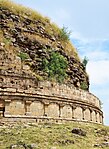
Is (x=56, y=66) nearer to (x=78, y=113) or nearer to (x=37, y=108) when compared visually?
(x=78, y=113)

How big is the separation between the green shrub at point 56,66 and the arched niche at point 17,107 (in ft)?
12.0

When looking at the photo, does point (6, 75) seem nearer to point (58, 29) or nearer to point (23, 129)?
point (23, 129)

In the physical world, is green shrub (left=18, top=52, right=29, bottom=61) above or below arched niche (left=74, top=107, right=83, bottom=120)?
above

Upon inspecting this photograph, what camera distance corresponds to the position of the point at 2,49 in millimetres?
18672

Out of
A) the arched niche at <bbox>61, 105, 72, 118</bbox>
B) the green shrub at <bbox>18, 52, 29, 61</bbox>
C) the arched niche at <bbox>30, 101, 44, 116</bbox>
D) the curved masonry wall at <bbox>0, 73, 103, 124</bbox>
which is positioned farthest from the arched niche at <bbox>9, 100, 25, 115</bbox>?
the green shrub at <bbox>18, 52, 29, 61</bbox>

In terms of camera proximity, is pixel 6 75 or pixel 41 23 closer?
pixel 6 75

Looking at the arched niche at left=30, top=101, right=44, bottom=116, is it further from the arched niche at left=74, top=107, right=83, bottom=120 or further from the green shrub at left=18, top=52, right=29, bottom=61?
the green shrub at left=18, top=52, right=29, bottom=61

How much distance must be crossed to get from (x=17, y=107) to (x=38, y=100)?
1.35 meters

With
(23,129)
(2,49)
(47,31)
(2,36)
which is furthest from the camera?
(47,31)

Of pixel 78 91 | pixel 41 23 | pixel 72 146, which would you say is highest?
pixel 41 23

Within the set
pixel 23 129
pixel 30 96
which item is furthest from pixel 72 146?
pixel 30 96

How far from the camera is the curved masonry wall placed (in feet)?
53.8

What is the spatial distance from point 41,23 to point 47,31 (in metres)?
0.71

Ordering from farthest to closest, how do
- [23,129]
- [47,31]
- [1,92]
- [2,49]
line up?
1. [47,31]
2. [2,49]
3. [1,92]
4. [23,129]
